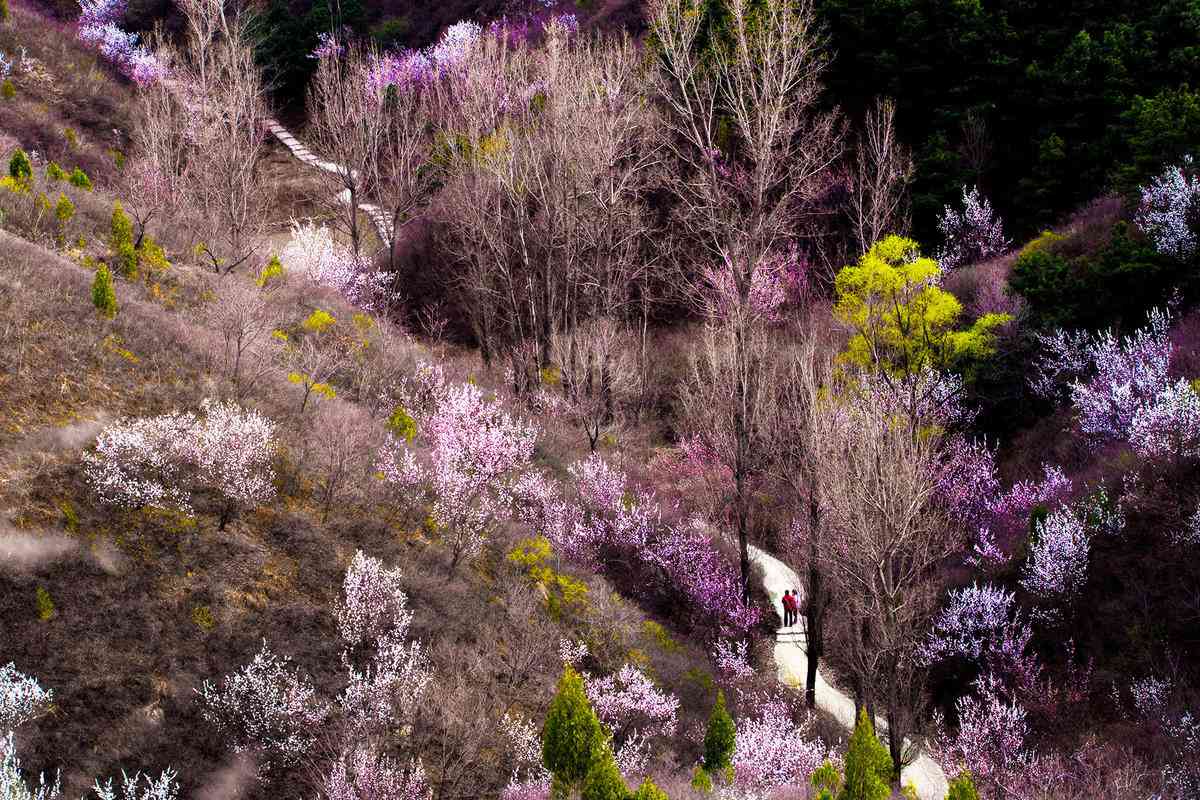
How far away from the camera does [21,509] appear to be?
1602 centimetres

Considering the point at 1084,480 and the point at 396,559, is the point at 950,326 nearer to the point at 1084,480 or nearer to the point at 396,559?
the point at 1084,480

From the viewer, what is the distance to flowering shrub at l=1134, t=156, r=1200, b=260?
2731 centimetres

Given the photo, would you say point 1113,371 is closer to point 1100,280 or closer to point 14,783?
point 1100,280

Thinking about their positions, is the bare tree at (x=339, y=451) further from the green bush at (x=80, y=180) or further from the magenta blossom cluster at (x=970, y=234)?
the magenta blossom cluster at (x=970, y=234)

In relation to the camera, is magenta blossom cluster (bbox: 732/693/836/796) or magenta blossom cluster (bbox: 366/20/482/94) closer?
magenta blossom cluster (bbox: 732/693/836/796)

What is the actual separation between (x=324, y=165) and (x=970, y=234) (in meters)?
31.2

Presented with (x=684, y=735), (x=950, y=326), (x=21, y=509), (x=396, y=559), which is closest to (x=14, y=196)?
(x=21, y=509)

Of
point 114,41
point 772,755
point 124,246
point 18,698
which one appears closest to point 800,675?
point 772,755

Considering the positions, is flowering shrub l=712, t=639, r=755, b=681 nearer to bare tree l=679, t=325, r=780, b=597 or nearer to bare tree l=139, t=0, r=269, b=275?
bare tree l=679, t=325, r=780, b=597

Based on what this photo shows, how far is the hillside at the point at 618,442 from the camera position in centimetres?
1622

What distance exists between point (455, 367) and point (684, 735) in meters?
16.7

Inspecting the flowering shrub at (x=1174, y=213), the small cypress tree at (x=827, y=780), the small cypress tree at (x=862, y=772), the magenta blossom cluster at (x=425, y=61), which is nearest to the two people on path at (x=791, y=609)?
the small cypress tree at (x=827, y=780)

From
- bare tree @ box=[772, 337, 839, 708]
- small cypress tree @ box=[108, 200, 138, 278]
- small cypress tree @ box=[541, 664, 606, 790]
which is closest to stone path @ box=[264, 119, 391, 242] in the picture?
small cypress tree @ box=[108, 200, 138, 278]

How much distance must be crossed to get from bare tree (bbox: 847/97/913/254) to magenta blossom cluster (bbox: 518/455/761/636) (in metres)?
14.7
